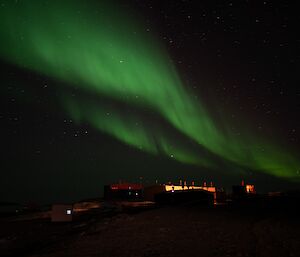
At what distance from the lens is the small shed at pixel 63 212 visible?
1176 inches

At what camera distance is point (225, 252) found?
12523 millimetres

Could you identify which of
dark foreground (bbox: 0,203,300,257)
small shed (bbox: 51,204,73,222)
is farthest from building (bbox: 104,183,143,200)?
dark foreground (bbox: 0,203,300,257)

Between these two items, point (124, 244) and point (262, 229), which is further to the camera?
point (262, 229)

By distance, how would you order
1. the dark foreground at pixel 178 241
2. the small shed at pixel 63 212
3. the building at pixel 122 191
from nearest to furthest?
the dark foreground at pixel 178 241 → the small shed at pixel 63 212 → the building at pixel 122 191

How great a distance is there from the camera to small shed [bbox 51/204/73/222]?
29.9 metres

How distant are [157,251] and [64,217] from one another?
1908cm

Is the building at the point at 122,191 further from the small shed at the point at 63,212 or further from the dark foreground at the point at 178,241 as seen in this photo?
the dark foreground at the point at 178,241

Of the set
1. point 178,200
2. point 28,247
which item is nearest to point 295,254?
point 28,247

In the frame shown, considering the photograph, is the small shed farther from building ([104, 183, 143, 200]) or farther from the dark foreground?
building ([104, 183, 143, 200])

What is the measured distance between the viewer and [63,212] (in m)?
30.0

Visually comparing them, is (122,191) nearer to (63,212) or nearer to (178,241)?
(63,212)

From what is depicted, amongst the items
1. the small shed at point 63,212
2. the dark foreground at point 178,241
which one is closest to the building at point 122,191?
the small shed at point 63,212

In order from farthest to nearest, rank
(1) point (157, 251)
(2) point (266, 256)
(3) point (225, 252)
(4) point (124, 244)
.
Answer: (4) point (124, 244) < (1) point (157, 251) < (3) point (225, 252) < (2) point (266, 256)

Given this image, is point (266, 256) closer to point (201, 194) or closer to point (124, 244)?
point (124, 244)
